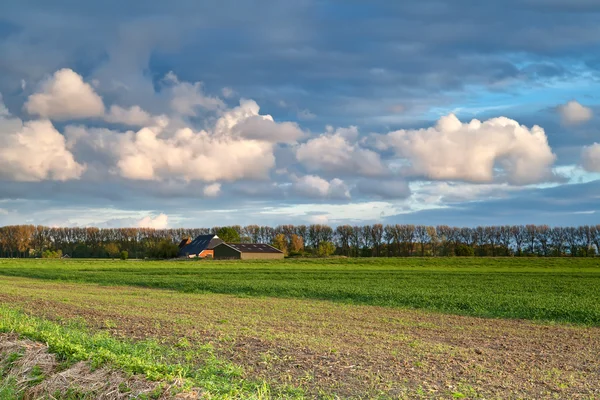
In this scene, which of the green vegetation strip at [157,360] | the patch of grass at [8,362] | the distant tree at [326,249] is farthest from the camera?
the distant tree at [326,249]

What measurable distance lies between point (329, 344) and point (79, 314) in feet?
30.1

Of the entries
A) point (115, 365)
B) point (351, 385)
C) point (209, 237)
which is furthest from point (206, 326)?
point (209, 237)

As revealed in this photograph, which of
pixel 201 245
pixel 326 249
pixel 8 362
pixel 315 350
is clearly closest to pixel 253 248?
pixel 201 245

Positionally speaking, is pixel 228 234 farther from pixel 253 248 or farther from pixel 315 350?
pixel 315 350

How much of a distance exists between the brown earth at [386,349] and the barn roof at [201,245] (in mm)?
95628

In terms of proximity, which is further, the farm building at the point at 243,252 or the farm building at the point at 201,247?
the farm building at the point at 201,247

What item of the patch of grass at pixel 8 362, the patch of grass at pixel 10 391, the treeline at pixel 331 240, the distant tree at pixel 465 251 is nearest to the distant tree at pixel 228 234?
the treeline at pixel 331 240

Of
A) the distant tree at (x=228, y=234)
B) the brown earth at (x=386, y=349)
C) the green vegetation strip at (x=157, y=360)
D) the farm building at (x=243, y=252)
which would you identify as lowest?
the farm building at (x=243, y=252)

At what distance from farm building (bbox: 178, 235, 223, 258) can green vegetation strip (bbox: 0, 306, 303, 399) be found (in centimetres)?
10301

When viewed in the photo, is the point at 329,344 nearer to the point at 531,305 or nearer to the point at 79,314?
the point at 79,314

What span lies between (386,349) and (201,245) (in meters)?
110

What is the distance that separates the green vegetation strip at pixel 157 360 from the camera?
9.10 meters

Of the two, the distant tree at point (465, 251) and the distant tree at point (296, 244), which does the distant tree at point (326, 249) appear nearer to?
the distant tree at point (296, 244)

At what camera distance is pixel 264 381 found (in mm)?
9438
